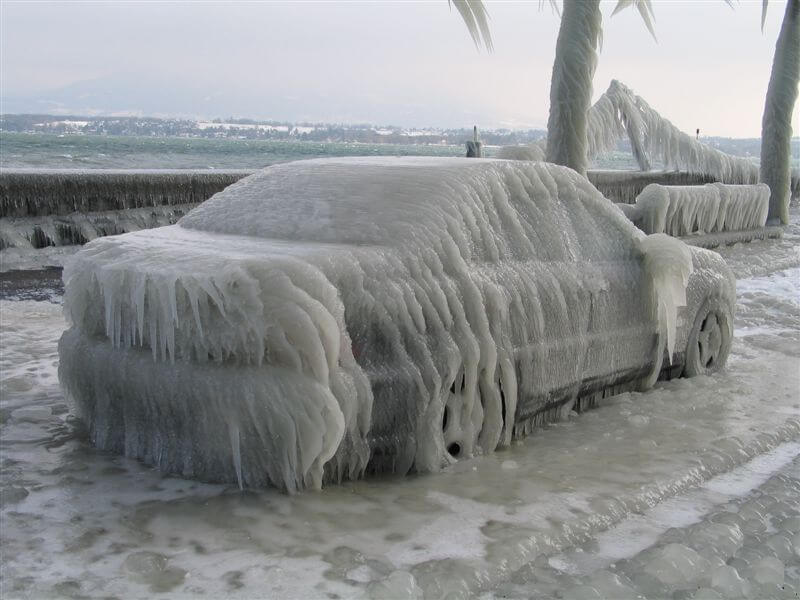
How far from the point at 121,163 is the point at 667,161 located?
2568cm

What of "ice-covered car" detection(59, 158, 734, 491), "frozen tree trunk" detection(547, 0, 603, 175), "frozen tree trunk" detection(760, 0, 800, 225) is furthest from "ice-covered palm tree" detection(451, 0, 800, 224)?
"frozen tree trunk" detection(760, 0, 800, 225)

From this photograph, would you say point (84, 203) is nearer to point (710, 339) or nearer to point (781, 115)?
point (710, 339)

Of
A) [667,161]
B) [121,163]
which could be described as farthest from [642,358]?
[121,163]

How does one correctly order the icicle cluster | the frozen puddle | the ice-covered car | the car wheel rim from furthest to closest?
the car wheel rim
the icicle cluster
the ice-covered car
the frozen puddle

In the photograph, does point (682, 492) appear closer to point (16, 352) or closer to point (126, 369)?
point (126, 369)

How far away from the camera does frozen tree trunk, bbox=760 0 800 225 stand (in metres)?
17.1

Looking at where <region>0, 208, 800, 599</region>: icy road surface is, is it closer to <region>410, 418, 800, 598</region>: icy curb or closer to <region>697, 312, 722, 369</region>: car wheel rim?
<region>410, 418, 800, 598</region>: icy curb

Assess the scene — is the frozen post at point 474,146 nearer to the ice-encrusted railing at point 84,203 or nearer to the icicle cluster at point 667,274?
the ice-encrusted railing at point 84,203

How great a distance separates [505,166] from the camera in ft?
14.9

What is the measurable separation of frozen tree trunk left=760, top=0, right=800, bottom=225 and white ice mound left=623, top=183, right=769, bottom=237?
1.24 m

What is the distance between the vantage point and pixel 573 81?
11.6 m

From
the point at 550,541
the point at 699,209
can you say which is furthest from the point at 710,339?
the point at 699,209

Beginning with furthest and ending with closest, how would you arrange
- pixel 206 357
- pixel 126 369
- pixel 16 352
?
pixel 16 352, pixel 126 369, pixel 206 357

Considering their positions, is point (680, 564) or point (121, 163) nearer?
point (680, 564)
